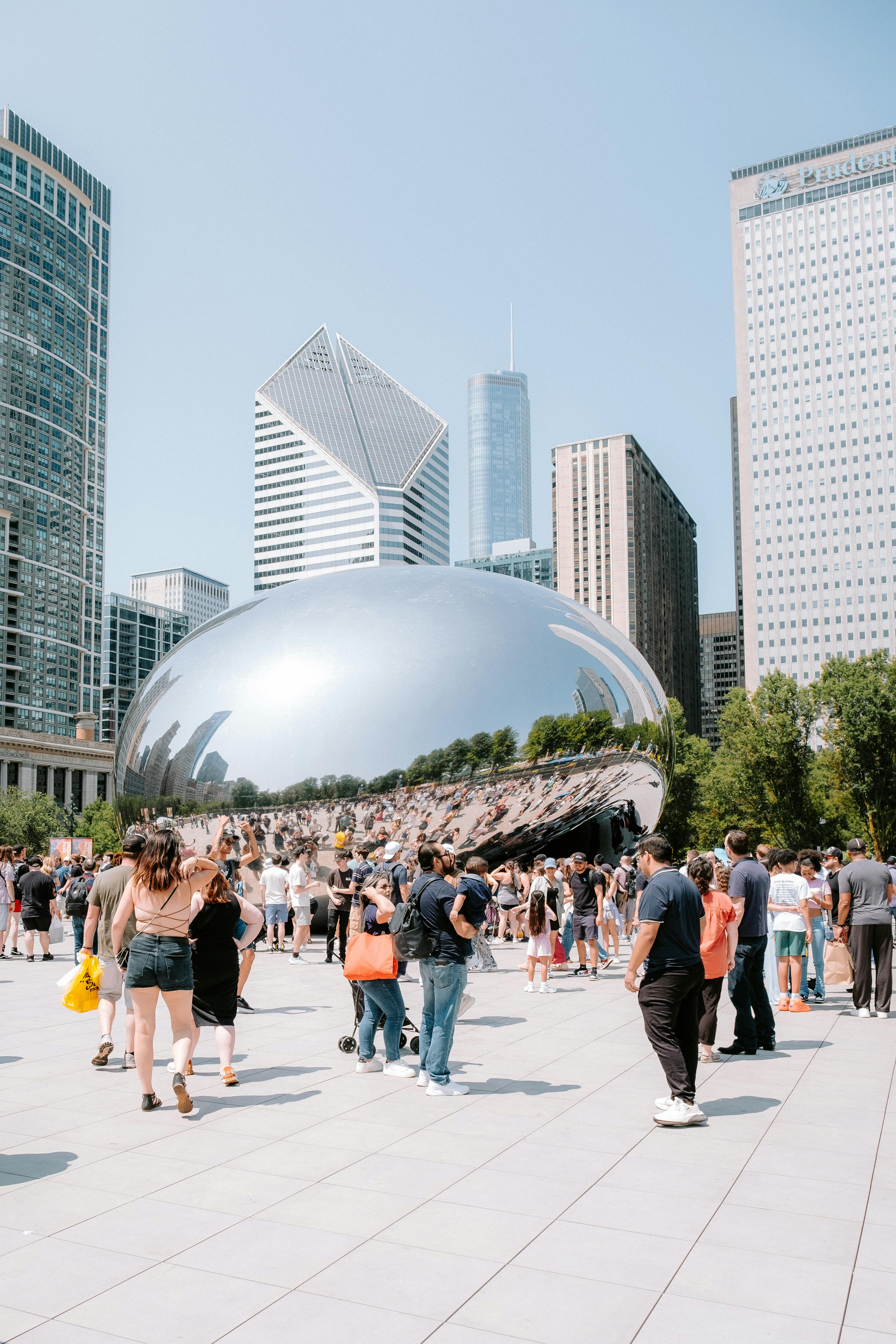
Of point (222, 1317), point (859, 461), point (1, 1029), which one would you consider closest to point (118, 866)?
point (1, 1029)

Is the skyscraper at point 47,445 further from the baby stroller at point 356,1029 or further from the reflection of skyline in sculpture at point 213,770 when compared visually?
the baby stroller at point 356,1029

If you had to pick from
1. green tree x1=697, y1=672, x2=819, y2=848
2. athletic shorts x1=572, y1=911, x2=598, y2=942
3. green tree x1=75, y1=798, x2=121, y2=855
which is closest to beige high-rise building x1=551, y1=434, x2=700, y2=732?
→ green tree x1=75, y1=798, x2=121, y2=855

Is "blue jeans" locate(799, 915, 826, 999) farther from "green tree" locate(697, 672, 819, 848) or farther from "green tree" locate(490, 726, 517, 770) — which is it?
"green tree" locate(697, 672, 819, 848)

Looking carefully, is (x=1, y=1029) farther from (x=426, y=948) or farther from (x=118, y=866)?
Answer: (x=426, y=948)

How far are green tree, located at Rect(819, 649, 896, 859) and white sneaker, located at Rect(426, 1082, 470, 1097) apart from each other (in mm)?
47898

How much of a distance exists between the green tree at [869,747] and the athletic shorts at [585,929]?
4113 centimetres

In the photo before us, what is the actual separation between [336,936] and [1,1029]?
6.49 m

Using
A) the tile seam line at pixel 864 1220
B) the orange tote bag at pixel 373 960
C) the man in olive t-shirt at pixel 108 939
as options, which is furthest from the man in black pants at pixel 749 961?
the man in olive t-shirt at pixel 108 939

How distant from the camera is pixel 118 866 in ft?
28.1

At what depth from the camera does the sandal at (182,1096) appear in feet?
21.5

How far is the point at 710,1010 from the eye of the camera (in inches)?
332

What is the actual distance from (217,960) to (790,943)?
620 centimetres

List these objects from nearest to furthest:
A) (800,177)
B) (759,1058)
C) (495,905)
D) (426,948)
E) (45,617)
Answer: (426,948) < (759,1058) < (495,905) < (45,617) < (800,177)

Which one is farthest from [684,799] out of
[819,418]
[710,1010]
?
[819,418]
